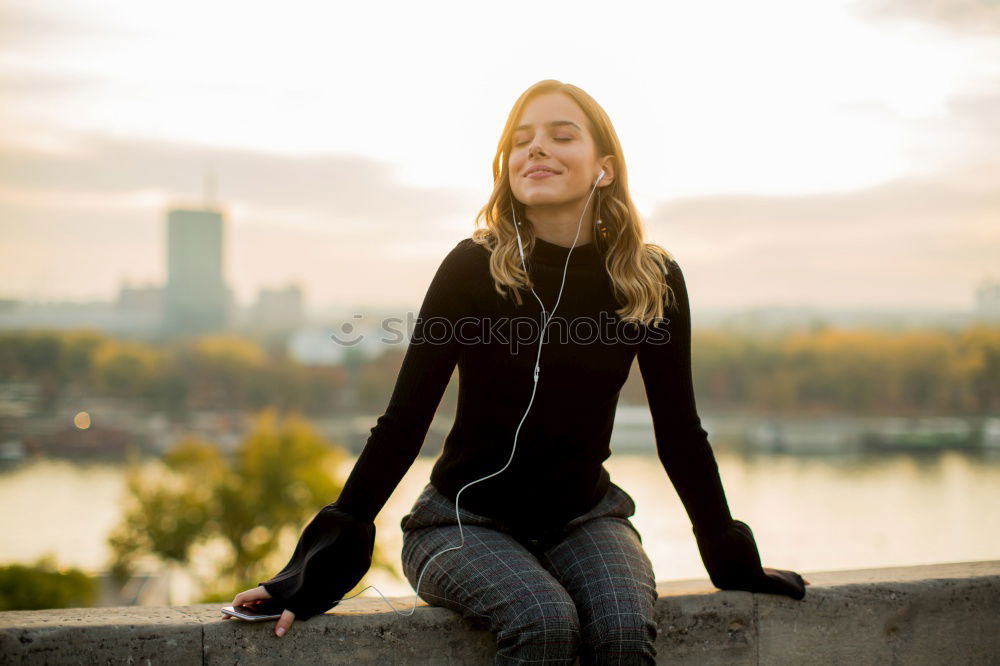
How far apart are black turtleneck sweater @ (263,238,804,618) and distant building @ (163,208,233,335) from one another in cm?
5997

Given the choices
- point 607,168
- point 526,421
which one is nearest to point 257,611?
point 526,421

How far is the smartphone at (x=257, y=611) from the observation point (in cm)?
147

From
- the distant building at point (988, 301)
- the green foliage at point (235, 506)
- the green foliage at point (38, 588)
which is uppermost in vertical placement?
the distant building at point (988, 301)

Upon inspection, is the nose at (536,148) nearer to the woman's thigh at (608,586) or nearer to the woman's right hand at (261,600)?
the woman's thigh at (608,586)

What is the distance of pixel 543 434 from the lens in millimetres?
1601

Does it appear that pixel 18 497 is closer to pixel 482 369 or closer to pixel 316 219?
pixel 482 369

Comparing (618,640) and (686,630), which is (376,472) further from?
(686,630)

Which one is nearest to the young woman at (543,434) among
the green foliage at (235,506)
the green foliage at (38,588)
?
the green foliage at (38,588)

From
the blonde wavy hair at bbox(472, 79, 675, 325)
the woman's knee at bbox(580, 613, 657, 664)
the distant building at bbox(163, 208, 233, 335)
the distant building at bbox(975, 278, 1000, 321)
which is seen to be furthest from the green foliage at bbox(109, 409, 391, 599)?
the distant building at bbox(975, 278, 1000, 321)

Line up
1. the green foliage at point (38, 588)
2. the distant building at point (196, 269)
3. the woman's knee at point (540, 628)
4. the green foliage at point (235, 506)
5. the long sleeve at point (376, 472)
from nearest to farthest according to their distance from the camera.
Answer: the woman's knee at point (540, 628), the long sleeve at point (376, 472), the green foliage at point (38, 588), the green foliage at point (235, 506), the distant building at point (196, 269)

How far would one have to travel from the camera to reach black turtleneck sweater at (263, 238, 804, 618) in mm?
1548

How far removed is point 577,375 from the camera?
1.62 meters

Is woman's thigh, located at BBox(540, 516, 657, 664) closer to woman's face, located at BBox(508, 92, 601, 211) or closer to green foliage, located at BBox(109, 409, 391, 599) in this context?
woman's face, located at BBox(508, 92, 601, 211)

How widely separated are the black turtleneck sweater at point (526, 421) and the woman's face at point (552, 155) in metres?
0.16
